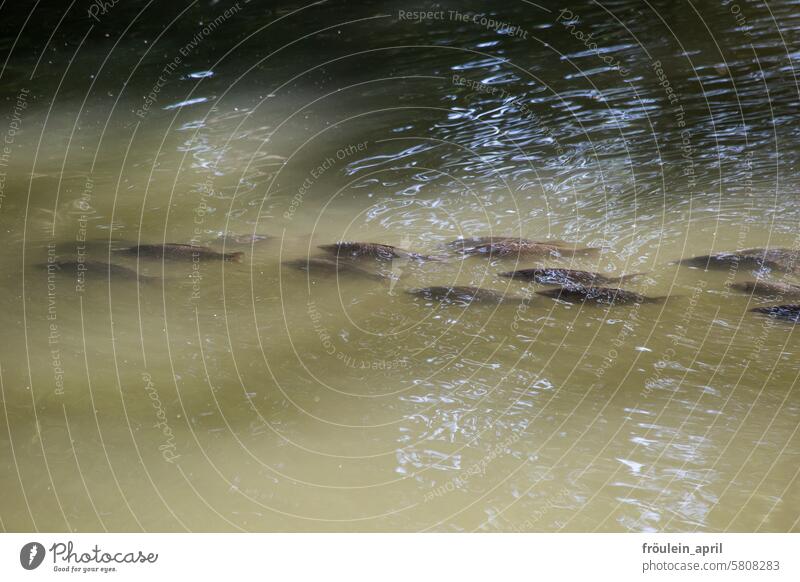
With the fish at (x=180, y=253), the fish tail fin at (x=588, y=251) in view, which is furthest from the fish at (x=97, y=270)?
the fish tail fin at (x=588, y=251)

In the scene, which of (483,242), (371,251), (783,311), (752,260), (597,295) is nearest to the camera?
(783,311)

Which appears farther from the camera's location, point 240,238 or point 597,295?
point 240,238

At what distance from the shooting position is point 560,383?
282 cm

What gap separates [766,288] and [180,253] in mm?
2676

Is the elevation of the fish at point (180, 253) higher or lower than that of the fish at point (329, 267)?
higher

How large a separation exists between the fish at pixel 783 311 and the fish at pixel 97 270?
8.52 ft

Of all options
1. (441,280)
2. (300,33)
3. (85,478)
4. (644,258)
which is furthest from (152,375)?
(300,33)

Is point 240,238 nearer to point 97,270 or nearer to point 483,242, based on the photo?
point 97,270

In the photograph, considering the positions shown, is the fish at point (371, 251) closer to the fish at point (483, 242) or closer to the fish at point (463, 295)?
the fish at point (483, 242)

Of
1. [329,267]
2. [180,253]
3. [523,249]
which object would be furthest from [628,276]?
[180,253]

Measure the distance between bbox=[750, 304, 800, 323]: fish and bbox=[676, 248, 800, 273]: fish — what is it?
0.39m

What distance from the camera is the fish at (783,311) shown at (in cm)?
324

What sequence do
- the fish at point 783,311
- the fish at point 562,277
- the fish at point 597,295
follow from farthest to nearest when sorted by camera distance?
the fish at point 562,277, the fish at point 597,295, the fish at point 783,311

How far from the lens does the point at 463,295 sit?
3514mm
